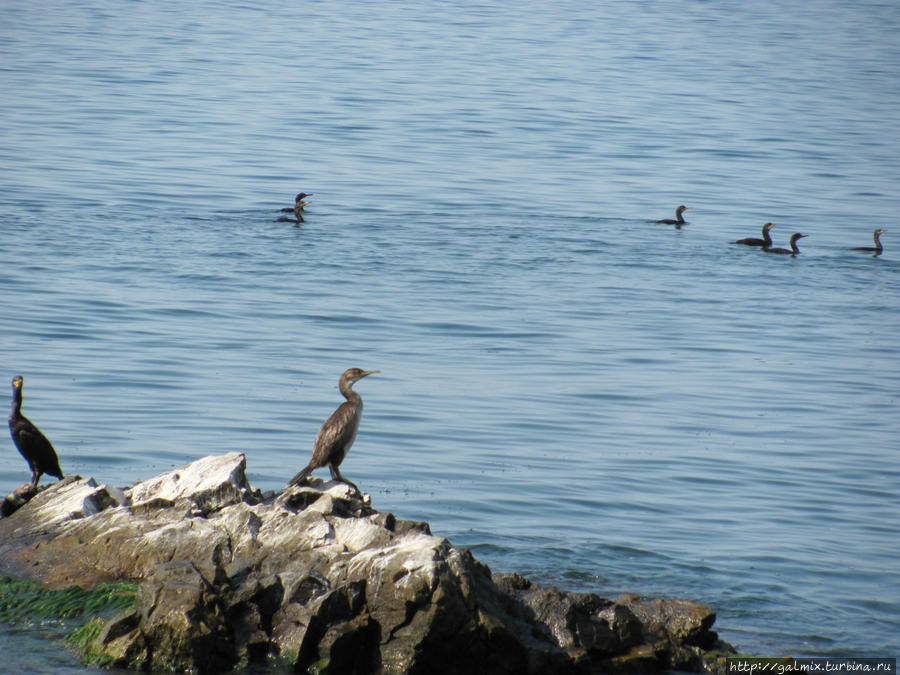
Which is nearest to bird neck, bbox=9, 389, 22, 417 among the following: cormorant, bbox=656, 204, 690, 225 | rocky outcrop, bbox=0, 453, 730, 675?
rocky outcrop, bbox=0, 453, 730, 675

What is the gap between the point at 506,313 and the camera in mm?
21016

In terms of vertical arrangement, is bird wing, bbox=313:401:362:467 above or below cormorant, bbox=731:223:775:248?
above

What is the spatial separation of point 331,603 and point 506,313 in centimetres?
1366

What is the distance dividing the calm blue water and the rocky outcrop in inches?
29.9

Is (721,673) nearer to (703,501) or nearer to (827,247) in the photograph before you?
(703,501)

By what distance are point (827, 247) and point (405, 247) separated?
957cm

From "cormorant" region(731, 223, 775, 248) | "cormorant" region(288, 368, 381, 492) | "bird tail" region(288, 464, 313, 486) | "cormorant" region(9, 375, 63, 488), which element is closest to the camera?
"bird tail" region(288, 464, 313, 486)

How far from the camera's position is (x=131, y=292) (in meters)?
21.3

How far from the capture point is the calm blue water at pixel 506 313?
11.8 meters

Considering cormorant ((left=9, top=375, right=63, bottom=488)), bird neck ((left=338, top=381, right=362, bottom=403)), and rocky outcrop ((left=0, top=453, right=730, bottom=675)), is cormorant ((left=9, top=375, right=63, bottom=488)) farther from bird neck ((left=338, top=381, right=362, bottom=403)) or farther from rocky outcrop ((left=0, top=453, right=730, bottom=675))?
bird neck ((left=338, top=381, right=362, bottom=403))

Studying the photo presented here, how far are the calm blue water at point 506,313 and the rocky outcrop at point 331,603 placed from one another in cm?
76

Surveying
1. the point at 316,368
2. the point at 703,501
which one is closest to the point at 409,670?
the point at 703,501

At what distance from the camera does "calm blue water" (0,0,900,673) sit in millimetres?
11766

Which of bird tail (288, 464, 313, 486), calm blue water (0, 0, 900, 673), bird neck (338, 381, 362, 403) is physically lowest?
calm blue water (0, 0, 900, 673)
